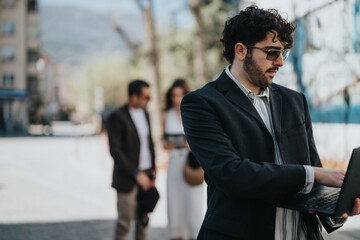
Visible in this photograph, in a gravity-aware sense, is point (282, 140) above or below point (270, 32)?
below

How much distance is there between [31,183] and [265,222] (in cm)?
1019

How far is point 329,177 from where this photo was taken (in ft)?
6.19

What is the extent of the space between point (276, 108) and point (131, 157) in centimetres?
277

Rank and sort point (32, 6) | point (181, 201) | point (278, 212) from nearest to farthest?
point (278, 212) < point (181, 201) < point (32, 6)

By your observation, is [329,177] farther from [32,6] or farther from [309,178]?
[32,6]

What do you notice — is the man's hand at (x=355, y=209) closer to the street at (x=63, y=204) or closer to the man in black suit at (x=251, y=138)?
the man in black suit at (x=251, y=138)

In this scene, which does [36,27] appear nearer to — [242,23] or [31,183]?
[31,183]

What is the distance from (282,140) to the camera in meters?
2.04

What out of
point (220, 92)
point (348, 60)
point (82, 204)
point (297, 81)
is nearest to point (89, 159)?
point (82, 204)

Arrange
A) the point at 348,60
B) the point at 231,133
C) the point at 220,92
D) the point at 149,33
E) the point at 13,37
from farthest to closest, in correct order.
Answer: the point at 13,37, the point at 149,33, the point at 348,60, the point at 220,92, the point at 231,133

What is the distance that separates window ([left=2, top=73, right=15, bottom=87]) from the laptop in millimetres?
56766

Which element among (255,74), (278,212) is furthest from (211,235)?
(255,74)

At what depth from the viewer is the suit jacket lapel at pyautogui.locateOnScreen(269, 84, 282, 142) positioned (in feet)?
6.78

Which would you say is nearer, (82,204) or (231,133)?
(231,133)
